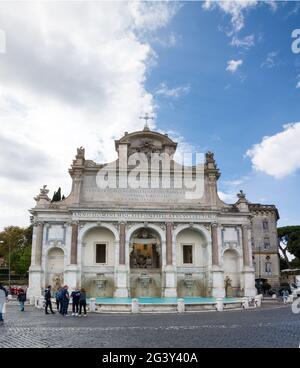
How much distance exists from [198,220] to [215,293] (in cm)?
667

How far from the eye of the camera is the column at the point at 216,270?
1405 inches

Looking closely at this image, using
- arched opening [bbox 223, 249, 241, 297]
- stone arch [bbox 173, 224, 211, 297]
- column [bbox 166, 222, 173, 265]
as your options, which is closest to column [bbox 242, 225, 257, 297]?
arched opening [bbox 223, 249, 241, 297]

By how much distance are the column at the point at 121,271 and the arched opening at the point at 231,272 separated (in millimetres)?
9737

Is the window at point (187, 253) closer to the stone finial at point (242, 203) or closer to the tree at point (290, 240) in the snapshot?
the stone finial at point (242, 203)

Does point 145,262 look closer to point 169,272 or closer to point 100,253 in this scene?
point 169,272

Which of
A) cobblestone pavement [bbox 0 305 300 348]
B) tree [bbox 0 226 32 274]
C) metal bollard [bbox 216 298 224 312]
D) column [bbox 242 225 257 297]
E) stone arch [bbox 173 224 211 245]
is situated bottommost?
metal bollard [bbox 216 298 224 312]

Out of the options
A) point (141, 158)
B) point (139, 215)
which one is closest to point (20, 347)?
point (139, 215)

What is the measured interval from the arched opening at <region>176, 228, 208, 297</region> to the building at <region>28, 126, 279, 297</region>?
9 centimetres

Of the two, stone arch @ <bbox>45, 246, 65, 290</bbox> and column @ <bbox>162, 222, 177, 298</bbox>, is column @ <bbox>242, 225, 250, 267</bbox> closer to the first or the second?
column @ <bbox>162, 222, 177, 298</bbox>

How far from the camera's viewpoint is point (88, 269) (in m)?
36.7

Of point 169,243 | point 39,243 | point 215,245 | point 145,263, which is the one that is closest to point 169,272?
point 169,243

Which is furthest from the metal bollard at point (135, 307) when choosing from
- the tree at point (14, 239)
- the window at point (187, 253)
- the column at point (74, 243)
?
the tree at point (14, 239)

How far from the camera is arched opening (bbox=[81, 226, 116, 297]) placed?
1427 inches

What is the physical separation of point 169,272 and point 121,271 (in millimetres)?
4282
